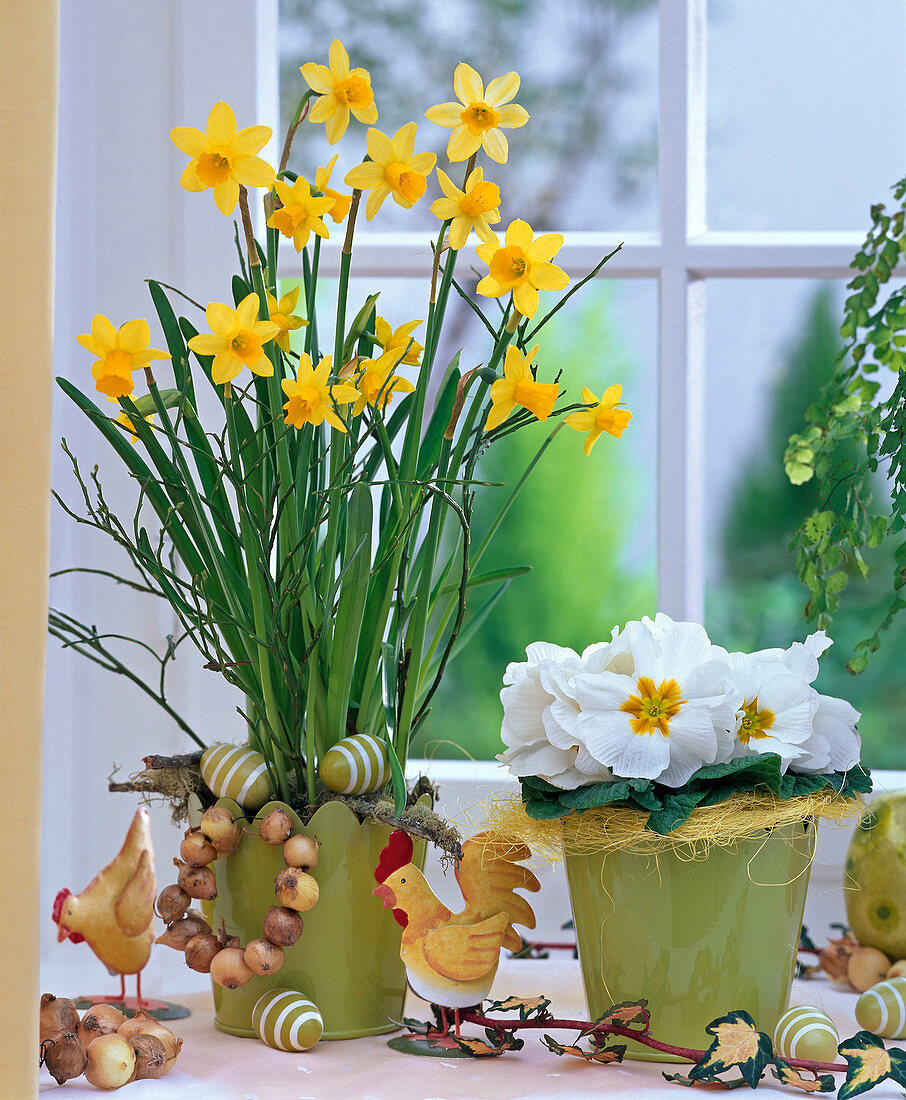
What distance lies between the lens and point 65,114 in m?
1.03

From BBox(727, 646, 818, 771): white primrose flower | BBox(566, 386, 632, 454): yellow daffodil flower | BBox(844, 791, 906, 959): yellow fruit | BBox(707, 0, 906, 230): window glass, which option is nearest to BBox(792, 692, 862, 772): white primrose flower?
BBox(727, 646, 818, 771): white primrose flower

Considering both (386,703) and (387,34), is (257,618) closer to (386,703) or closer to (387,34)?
(386,703)

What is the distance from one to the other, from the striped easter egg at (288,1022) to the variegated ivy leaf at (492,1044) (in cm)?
10

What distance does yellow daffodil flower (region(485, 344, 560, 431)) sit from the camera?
695mm

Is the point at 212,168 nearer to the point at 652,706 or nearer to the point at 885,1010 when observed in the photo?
the point at 652,706

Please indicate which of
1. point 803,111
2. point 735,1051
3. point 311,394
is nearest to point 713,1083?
point 735,1051

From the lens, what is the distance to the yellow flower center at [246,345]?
657 millimetres

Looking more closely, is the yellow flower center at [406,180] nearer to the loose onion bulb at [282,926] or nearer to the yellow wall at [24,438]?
the yellow wall at [24,438]

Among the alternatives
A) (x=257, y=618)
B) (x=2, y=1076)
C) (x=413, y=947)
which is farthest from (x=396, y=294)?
(x=2, y=1076)

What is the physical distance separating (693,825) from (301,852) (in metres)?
0.26

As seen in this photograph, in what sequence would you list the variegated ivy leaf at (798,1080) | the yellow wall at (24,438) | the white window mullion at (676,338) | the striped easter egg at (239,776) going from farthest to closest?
1. the white window mullion at (676,338)
2. the striped easter egg at (239,776)
3. the variegated ivy leaf at (798,1080)
4. the yellow wall at (24,438)

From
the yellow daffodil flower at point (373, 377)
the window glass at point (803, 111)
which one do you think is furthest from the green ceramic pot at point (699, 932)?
the window glass at point (803, 111)

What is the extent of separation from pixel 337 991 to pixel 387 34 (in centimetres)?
99

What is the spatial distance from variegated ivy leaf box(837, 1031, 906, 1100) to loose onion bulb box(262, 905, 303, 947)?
1.15 feet
